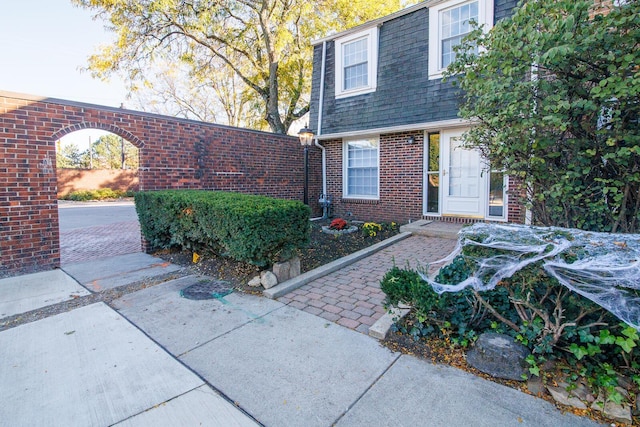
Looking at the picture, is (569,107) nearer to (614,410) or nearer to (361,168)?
(614,410)

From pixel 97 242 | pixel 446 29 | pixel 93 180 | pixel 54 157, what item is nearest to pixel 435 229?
pixel 446 29

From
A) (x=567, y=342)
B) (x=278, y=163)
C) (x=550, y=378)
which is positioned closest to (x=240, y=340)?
(x=550, y=378)

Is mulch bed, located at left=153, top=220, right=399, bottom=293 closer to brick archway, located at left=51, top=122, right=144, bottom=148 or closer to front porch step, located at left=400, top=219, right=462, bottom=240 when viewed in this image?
front porch step, located at left=400, top=219, right=462, bottom=240

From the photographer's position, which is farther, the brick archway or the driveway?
the driveway

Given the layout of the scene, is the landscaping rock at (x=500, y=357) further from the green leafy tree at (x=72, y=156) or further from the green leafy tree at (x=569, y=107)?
the green leafy tree at (x=72, y=156)

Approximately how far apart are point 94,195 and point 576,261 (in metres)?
24.2

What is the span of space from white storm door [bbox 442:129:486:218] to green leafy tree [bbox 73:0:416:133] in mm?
8230

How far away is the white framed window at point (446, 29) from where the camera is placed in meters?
6.77

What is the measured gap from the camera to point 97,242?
23.6 feet

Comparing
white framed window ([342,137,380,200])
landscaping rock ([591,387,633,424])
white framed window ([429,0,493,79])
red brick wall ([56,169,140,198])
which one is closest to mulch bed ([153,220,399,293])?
white framed window ([342,137,380,200])

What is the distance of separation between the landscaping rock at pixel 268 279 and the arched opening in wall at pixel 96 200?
3729mm

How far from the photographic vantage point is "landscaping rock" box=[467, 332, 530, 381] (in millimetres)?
2180

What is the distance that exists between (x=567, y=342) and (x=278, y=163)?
7315mm

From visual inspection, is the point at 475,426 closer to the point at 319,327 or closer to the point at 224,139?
the point at 319,327
